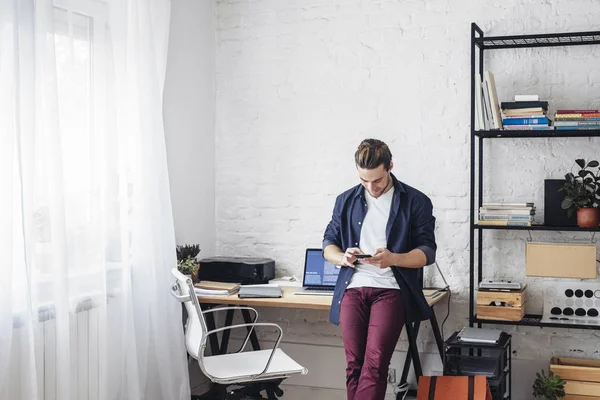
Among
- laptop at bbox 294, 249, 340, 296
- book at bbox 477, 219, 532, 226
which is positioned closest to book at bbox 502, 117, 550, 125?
book at bbox 477, 219, 532, 226

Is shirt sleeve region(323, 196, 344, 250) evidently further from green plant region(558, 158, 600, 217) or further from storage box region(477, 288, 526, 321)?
green plant region(558, 158, 600, 217)

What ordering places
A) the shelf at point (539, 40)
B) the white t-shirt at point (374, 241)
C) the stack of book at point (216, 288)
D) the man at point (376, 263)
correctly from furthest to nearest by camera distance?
the stack of book at point (216, 288)
the shelf at point (539, 40)
the white t-shirt at point (374, 241)
the man at point (376, 263)

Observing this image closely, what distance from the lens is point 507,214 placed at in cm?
384

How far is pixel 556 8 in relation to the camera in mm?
3996

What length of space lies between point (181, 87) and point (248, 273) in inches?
44.3

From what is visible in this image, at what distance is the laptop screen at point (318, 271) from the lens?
13.7ft

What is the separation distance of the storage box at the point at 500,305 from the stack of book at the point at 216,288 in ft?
4.17

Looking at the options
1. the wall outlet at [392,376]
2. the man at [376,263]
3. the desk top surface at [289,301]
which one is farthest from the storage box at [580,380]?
the wall outlet at [392,376]

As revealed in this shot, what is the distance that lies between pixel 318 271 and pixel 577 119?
1.54 m

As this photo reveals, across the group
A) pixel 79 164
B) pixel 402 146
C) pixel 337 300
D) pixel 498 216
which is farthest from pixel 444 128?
pixel 79 164

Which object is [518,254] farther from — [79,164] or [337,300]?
[79,164]

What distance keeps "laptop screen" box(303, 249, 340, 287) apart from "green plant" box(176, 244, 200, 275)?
1.99 ft

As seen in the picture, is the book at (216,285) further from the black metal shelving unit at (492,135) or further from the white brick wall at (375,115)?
the black metal shelving unit at (492,135)

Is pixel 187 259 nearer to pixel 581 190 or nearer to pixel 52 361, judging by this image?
pixel 52 361
